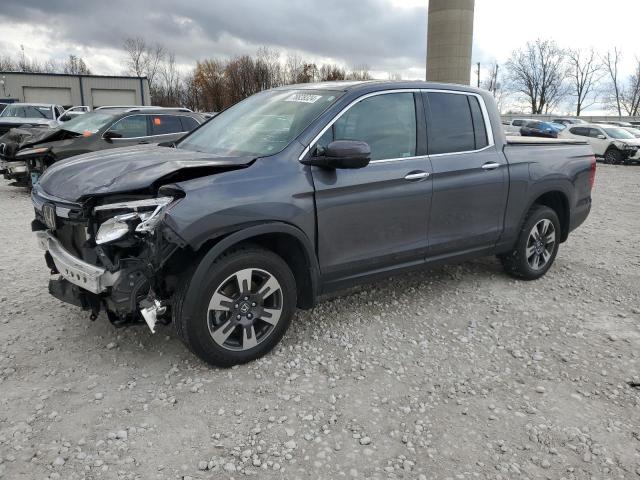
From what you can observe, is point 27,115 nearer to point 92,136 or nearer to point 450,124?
point 92,136

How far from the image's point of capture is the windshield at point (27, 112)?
18.5 metres

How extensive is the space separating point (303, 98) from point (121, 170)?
148 cm

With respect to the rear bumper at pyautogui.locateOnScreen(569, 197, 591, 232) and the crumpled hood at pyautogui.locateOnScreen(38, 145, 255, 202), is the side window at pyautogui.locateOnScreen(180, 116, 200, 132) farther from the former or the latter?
the rear bumper at pyautogui.locateOnScreen(569, 197, 591, 232)

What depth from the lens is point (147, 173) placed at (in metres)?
3.11

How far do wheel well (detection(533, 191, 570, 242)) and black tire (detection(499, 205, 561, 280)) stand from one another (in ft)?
0.44

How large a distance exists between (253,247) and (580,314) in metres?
2.98

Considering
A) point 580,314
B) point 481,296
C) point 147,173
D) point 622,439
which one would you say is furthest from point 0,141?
point 622,439

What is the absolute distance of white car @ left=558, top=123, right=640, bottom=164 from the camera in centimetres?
2042

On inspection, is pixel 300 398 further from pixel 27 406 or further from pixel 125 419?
pixel 27 406

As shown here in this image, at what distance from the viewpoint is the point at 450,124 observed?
14.3ft

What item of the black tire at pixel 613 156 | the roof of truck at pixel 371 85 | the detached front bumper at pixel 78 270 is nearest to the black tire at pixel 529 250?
the roof of truck at pixel 371 85

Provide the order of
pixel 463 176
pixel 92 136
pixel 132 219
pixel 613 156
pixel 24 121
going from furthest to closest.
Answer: pixel 613 156, pixel 24 121, pixel 92 136, pixel 463 176, pixel 132 219

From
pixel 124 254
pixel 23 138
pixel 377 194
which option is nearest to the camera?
pixel 124 254

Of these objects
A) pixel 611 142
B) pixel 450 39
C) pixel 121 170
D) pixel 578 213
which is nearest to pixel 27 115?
pixel 121 170
